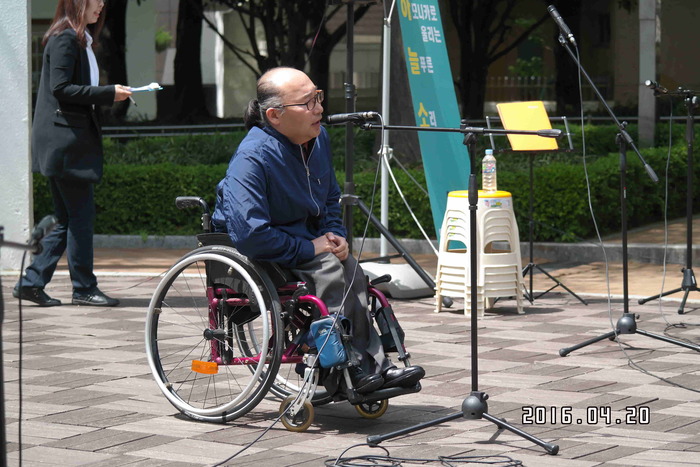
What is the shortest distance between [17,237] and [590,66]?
30.6 feet

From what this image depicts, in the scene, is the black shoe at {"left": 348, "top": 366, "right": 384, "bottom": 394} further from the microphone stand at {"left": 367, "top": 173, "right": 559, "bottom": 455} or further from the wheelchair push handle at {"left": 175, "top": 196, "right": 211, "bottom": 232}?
the wheelchair push handle at {"left": 175, "top": 196, "right": 211, "bottom": 232}

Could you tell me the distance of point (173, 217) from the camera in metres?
11.4

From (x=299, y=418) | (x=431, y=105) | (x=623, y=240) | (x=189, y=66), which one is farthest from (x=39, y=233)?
(x=189, y=66)

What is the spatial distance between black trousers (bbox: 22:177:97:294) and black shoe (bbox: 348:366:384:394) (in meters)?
3.38

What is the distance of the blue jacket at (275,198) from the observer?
458 centimetres

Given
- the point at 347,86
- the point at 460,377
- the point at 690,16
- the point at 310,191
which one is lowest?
the point at 460,377

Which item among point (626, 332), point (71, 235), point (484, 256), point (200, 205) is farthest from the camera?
point (71, 235)

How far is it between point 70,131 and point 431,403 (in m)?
3.40

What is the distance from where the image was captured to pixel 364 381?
4496 millimetres

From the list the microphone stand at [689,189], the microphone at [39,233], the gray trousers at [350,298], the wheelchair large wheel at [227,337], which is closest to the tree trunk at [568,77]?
the microphone stand at [689,189]

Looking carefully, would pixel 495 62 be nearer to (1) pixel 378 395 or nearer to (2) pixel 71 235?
(2) pixel 71 235

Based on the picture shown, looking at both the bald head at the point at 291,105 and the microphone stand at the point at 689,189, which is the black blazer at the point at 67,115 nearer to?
the bald head at the point at 291,105

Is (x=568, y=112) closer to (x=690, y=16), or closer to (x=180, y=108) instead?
(x=690, y=16)

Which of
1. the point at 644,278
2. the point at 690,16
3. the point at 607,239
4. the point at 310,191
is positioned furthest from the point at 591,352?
the point at 690,16
